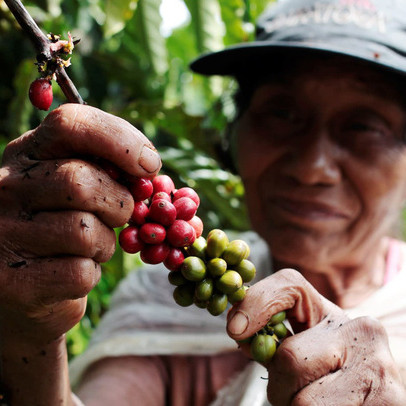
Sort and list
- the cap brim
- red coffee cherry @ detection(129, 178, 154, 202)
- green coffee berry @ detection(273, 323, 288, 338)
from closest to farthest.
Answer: red coffee cherry @ detection(129, 178, 154, 202), green coffee berry @ detection(273, 323, 288, 338), the cap brim

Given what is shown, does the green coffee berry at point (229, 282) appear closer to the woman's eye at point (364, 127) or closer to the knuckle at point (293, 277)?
the knuckle at point (293, 277)

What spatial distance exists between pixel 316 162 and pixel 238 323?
3.50ft

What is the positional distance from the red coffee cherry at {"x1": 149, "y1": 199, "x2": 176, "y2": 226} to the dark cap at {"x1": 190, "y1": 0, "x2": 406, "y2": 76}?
1.22m

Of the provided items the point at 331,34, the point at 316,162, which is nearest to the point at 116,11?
the point at 331,34

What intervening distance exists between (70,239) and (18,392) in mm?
760

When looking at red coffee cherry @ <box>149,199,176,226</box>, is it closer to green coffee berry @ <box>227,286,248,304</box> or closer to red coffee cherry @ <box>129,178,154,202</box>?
red coffee cherry @ <box>129,178,154,202</box>

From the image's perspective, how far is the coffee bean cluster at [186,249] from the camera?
108 centimetres

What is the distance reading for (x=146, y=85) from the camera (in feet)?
10.9

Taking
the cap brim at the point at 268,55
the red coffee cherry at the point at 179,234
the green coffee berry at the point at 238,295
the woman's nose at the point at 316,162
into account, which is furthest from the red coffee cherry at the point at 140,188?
the cap brim at the point at 268,55

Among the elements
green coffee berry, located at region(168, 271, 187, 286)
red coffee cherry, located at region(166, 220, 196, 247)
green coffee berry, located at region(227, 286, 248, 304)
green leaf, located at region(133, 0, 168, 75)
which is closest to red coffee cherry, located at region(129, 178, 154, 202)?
red coffee cherry, located at region(166, 220, 196, 247)

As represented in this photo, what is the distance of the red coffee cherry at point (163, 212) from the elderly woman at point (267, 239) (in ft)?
0.23

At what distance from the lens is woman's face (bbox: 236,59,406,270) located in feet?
6.62

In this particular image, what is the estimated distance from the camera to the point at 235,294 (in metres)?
1.15

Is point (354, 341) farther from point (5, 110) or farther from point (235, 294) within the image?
point (5, 110)
